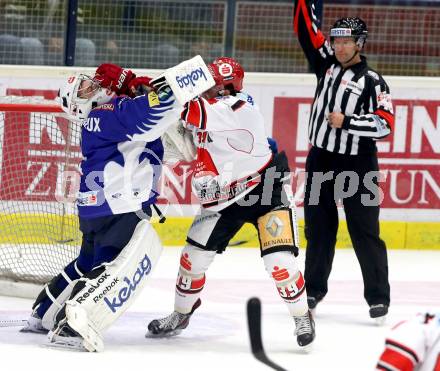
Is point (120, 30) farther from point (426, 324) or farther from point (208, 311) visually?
point (426, 324)

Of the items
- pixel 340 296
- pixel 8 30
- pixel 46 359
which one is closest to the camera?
pixel 46 359

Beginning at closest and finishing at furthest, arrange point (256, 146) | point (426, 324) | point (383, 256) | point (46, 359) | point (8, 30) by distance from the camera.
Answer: point (426, 324) < point (46, 359) < point (256, 146) < point (383, 256) < point (8, 30)

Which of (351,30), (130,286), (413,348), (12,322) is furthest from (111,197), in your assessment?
(413,348)

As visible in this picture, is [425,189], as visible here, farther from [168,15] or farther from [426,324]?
[426,324]

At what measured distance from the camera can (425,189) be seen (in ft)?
27.5

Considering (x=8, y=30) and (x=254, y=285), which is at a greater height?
(x=8, y=30)

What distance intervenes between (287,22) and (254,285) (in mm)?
2428

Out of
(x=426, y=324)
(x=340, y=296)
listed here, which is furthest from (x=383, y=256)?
(x=426, y=324)

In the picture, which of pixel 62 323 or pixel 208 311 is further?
pixel 208 311

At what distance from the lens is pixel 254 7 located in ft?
28.7

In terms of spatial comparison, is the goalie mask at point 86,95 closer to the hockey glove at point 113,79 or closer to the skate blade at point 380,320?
the hockey glove at point 113,79

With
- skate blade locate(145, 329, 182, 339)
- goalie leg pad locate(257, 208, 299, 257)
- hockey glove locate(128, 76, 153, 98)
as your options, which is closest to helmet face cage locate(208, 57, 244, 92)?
hockey glove locate(128, 76, 153, 98)

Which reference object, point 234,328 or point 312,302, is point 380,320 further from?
point 234,328

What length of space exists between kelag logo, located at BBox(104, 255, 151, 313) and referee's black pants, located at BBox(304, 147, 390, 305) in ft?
3.64
